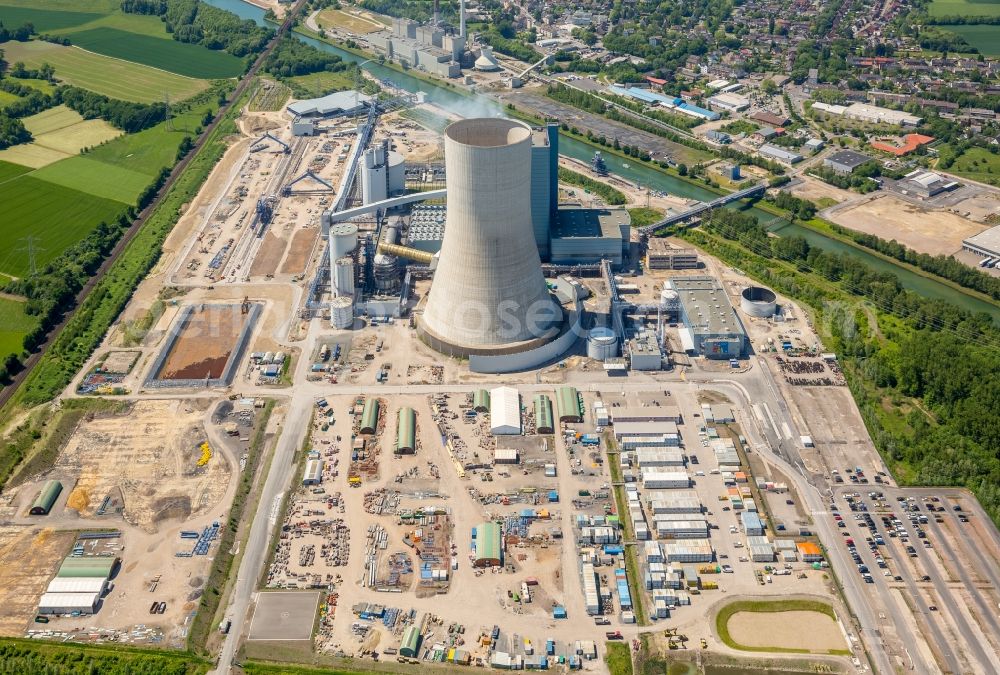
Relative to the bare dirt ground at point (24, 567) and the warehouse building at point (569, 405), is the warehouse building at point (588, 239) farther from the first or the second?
the bare dirt ground at point (24, 567)

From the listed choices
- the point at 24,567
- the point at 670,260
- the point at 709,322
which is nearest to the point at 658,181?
the point at 670,260

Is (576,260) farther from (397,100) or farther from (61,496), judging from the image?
(397,100)

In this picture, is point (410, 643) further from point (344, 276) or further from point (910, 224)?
point (910, 224)

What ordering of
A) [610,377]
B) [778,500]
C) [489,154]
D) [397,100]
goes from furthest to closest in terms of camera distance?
[397,100] → [610,377] → [489,154] → [778,500]

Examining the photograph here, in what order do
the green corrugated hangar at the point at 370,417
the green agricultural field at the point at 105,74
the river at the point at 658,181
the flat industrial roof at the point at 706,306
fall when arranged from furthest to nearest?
1. the green agricultural field at the point at 105,74
2. the river at the point at 658,181
3. the flat industrial roof at the point at 706,306
4. the green corrugated hangar at the point at 370,417

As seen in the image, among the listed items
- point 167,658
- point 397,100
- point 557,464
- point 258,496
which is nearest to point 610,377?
point 557,464

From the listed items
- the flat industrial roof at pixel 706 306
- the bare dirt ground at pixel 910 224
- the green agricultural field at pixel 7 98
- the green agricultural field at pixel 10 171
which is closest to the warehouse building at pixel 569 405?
the flat industrial roof at pixel 706 306

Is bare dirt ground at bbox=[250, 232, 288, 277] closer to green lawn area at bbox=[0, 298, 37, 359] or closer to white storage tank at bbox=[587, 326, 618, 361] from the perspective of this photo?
green lawn area at bbox=[0, 298, 37, 359]
